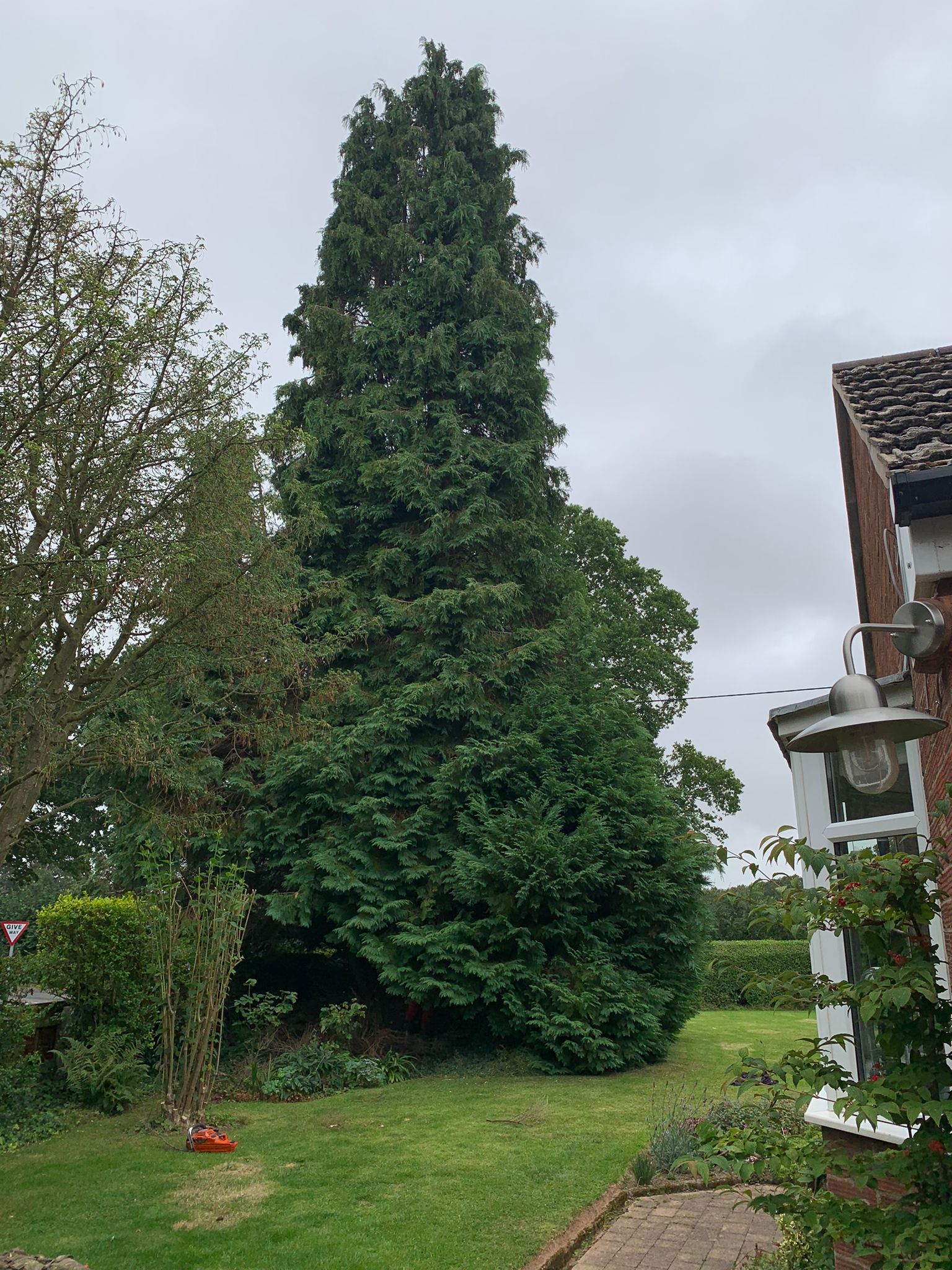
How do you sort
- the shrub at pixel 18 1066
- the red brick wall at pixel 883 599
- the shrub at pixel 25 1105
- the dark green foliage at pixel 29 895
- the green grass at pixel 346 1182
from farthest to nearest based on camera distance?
1. the dark green foliage at pixel 29 895
2. the shrub at pixel 18 1066
3. the shrub at pixel 25 1105
4. the green grass at pixel 346 1182
5. the red brick wall at pixel 883 599

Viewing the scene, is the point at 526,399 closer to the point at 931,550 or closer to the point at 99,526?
the point at 99,526

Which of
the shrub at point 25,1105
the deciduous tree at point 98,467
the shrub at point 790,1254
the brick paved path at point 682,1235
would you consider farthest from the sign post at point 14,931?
the shrub at point 790,1254

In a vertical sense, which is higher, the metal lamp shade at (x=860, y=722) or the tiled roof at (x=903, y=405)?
the tiled roof at (x=903, y=405)

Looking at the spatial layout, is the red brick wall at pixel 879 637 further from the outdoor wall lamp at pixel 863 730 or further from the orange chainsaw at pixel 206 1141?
the orange chainsaw at pixel 206 1141

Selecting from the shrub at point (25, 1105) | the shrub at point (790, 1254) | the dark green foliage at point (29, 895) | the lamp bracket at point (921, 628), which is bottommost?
the shrub at point (25, 1105)

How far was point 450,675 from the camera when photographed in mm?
14789

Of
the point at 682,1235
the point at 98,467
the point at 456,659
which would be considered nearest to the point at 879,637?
the point at 682,1235

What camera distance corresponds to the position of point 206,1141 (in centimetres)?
891

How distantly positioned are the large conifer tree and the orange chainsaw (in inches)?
168

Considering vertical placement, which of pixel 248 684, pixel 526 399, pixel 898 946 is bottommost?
pixel 898 946

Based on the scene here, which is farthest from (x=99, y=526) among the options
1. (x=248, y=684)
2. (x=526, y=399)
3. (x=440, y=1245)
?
(x=526, y=399)

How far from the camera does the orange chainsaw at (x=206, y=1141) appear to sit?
892 cm

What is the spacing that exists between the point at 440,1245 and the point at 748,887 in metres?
4.20

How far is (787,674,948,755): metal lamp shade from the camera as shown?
2.90 metres
